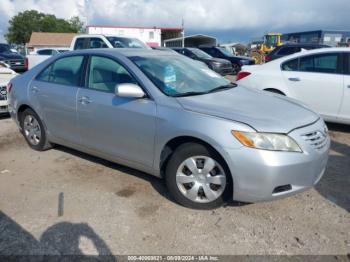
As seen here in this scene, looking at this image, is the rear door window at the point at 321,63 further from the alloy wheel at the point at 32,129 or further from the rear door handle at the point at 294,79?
the alloy wheel at the point at 32,129

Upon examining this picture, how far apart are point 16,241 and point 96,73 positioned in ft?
6.91

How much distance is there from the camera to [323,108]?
5.83m

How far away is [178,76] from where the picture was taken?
3834 mm

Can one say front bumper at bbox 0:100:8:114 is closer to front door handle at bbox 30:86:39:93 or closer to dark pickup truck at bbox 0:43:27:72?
front door handle at bbox 30:86:39:93

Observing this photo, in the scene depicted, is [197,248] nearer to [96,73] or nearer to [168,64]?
[168,64]

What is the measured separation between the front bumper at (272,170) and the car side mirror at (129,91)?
1.14m

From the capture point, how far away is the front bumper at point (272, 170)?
2.87 metres

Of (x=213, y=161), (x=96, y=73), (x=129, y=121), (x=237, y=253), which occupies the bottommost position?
(x=237, y=253)

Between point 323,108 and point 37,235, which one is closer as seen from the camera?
point 37,235

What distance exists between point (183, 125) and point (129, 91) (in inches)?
27.5

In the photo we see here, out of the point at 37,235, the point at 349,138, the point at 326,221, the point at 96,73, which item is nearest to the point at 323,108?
the point at 349,138

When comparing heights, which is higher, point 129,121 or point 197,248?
point 129,121

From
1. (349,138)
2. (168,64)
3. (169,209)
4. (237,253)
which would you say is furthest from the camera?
(349,138)

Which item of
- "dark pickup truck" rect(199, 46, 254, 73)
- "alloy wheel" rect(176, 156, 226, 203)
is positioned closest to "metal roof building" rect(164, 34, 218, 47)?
"dark pickup truck" rect(199, 46, 254, 73)
